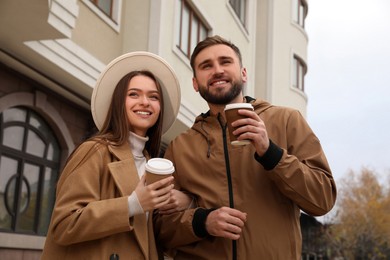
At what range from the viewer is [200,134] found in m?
3.28

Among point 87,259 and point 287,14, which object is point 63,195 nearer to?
point 87,259

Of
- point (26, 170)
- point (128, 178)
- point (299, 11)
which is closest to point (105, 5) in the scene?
point (26, 170)

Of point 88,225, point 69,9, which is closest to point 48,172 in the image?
point 69,9

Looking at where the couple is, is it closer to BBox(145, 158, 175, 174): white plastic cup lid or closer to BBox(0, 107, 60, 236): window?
BBox(145, 158, 175, 174): white plastic cup lid

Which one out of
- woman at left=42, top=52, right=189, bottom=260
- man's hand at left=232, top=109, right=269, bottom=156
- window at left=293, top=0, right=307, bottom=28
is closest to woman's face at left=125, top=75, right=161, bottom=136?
woman at left=42, top=52, right=189, bottom=260

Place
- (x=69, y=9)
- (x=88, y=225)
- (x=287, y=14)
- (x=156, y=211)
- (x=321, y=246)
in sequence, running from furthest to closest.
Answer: (x=321, y=246) < (x=287, y=14) < (x=69, y=9) < (x=156, y=211) < (x=88, y=225)

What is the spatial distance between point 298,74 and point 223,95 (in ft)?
66.2

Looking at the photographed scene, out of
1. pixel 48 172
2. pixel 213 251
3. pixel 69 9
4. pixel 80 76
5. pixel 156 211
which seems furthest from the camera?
pixel 48 172

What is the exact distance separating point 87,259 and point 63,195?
345mm

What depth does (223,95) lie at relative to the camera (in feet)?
10.3

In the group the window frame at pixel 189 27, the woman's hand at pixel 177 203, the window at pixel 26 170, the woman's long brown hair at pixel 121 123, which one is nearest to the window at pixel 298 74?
the window frame at pixel 189 27

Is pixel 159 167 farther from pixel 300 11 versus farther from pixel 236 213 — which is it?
pixel 300 11

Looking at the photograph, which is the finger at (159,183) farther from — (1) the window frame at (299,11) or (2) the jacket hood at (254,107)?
(1) the window frame at (299,11)

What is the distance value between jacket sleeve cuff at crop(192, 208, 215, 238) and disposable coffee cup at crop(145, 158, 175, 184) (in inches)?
14.4
